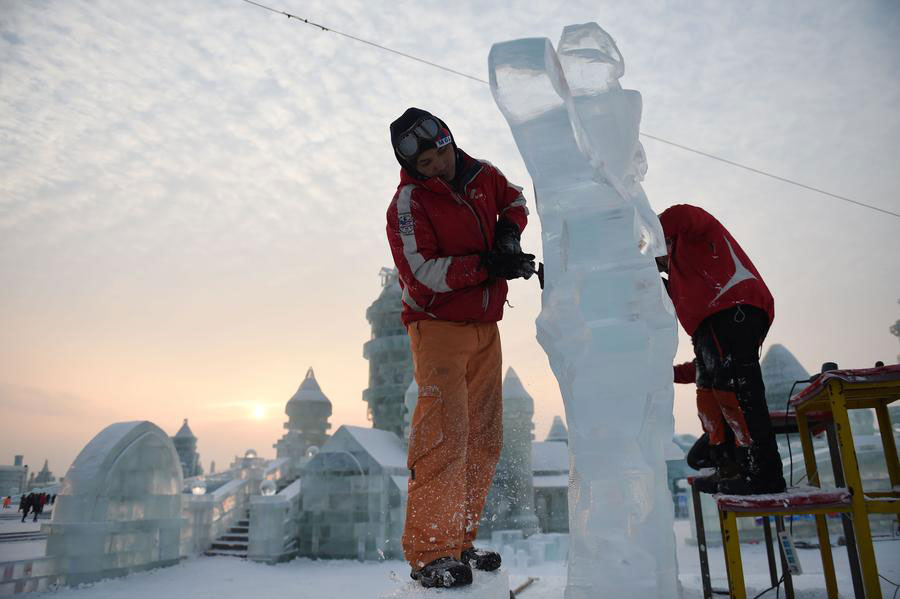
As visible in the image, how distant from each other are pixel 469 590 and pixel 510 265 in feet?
3.74

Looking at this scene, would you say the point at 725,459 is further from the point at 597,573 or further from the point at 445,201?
the point at 445,201

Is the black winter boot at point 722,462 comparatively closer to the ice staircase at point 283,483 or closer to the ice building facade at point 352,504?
the ice building facade at point 352,504

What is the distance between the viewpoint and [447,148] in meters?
2.33

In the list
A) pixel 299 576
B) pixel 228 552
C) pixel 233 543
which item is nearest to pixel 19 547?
pixel 228 552

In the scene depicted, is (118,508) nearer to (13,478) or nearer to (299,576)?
(299,576)

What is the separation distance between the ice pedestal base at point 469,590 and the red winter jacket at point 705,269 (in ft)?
5.59

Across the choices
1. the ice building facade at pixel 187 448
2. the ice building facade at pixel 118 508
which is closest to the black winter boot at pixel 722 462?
the ice building facade at pixel 118 508

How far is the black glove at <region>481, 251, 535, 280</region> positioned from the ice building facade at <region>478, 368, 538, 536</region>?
39.1 ft

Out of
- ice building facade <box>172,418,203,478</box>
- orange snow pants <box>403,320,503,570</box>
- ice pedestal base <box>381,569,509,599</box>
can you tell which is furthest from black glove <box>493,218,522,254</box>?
ice building facade <box>172,418,203,478</box>

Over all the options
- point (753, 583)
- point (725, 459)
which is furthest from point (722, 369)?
point (753, 583)

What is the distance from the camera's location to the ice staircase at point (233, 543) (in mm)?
11715

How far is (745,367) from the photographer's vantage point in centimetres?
266

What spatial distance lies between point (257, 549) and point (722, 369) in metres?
10.7

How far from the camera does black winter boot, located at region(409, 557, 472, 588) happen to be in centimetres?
178
